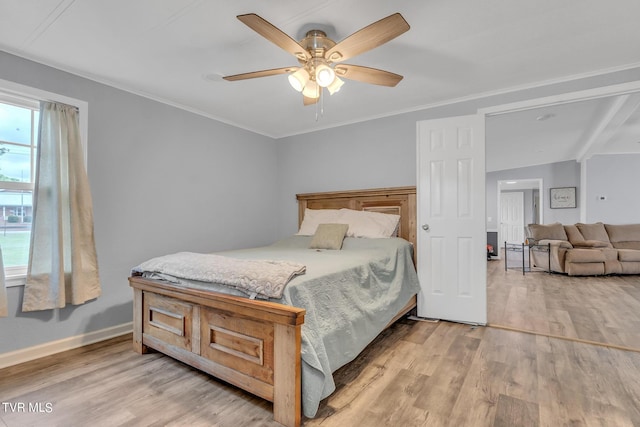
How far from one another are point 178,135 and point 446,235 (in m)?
2.97

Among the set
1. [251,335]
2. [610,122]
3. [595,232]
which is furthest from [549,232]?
[251,335]

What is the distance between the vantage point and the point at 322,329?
68.1 inches

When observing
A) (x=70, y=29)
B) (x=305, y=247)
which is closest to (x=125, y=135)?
(x=70, y=29)

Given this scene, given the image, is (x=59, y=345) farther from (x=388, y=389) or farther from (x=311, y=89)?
(x=311, y=89)

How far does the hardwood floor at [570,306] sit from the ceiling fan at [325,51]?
106 inches

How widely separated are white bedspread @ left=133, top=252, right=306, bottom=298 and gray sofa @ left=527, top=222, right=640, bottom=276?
19.0 ft

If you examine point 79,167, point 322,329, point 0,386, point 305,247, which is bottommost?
point 0,386

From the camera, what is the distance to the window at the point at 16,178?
90.3 inches

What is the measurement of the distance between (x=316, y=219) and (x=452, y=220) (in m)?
1.52

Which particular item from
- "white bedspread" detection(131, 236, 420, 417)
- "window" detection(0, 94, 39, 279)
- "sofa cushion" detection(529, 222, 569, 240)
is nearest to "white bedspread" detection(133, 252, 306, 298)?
"white bedspread" detection(131, 236, 420, 417)

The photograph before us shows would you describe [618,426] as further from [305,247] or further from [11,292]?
[11,292]

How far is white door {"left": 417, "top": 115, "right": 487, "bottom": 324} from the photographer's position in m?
2.95

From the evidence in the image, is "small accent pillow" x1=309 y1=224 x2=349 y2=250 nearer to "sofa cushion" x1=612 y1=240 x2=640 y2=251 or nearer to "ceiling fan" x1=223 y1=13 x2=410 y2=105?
"ceiling fan" x1=223 y1=13 x2=410 y2=105

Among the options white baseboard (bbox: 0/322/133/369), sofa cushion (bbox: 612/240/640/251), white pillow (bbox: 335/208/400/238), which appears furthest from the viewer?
sofa cushion (bbox: 612/240/640/251)
